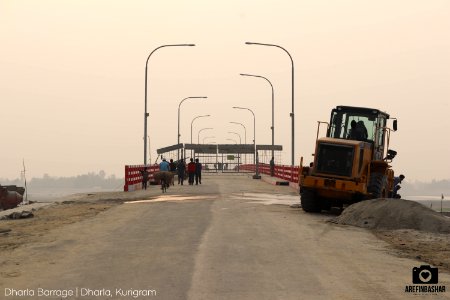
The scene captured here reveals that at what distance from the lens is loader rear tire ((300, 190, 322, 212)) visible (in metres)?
23.8

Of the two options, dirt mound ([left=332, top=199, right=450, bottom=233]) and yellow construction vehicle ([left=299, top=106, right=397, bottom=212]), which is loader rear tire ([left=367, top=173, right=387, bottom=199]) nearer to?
yellow construction vehicle ([left=299, top=106, right=397, bottom=212])

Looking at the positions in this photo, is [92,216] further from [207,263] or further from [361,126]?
[207,263]

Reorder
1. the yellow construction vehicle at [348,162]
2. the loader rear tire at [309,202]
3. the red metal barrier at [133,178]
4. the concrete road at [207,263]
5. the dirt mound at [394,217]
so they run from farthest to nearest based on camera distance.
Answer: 1. the red metal barrier at [133,178]
2. the loader rear tire at [309,202]
3. the yellow construction vehicle at [348,162]
4. the dirt mound at [394,217]
5. the concrete road at [207,263]

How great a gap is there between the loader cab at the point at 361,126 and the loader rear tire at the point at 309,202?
6.95 feet

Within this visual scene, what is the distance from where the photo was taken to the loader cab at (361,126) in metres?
23.7

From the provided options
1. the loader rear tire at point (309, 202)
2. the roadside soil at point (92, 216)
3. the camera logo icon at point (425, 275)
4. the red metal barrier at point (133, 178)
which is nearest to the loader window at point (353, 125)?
the loader rear tire at point (309, 202)

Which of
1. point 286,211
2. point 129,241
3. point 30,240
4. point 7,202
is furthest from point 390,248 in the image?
point 7,202

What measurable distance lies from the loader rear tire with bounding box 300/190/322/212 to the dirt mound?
8.51 feet

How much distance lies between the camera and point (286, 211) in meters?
24.3

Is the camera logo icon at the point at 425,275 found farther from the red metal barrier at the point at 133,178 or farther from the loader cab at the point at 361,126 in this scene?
the red metal barrier at the point at 133,178

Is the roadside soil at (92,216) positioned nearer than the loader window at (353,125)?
Yes

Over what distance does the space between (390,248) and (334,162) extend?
8.59m

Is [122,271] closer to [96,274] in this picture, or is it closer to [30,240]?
[96,274]

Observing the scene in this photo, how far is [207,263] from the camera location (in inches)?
458
